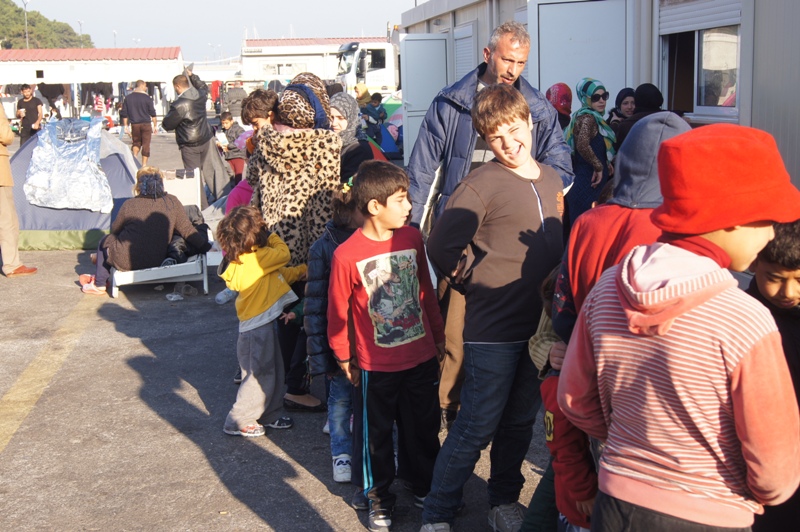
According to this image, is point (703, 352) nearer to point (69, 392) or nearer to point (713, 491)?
point (713, 491)

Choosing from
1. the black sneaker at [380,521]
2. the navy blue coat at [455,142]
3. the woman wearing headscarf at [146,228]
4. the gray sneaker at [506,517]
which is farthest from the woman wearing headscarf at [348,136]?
the woman wearing headscarf at [146,228]

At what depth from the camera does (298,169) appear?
504 centimetres

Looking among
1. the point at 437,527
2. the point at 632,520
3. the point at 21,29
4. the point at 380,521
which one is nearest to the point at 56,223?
the point at 380,521

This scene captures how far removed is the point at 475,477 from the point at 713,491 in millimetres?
2528

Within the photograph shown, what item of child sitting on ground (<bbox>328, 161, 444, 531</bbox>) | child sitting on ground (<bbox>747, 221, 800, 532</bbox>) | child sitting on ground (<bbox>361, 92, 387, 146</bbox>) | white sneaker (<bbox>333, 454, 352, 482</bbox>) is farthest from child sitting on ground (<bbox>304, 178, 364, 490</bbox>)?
child sitting on ground (<bbox>361, 92, 387, 146</bbox>)

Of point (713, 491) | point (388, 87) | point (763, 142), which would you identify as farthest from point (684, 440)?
point (388, 87)

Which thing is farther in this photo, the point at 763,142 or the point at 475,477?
the point at 475,477

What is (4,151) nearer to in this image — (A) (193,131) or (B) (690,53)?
(A) (193,131)

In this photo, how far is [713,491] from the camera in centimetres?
183

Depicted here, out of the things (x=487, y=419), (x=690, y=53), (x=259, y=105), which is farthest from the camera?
(x=690, y=53)

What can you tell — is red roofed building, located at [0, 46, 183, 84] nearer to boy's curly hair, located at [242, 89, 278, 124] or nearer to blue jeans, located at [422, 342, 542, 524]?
boy's curly hair, located at [242, 89, 278, 124]

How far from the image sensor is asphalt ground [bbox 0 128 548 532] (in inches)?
158

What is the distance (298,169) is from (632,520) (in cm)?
350

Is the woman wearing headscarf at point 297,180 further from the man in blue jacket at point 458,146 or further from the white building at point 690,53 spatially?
the white building at point 690,53
